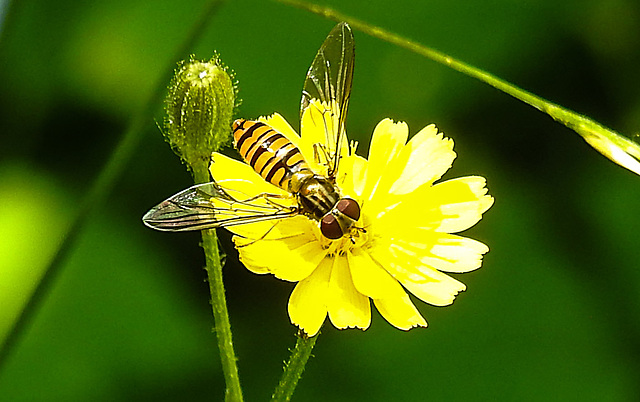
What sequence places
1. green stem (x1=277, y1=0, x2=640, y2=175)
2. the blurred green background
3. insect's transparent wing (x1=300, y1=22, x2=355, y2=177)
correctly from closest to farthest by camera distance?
green stem (x1=277, y1=0, x2=640, y2=175), insect's transparent wing (x1=300, y1=22, x2=355, y2=177), the blurred green background

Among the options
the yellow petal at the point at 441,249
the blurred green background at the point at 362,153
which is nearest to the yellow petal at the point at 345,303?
the yellow petal at the point at 441,249

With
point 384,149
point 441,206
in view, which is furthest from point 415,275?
point 384,149

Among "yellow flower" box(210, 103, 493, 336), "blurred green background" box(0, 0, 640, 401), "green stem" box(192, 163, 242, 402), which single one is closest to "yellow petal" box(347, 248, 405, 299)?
"yellow flower" box(210, 103, 493, 336)

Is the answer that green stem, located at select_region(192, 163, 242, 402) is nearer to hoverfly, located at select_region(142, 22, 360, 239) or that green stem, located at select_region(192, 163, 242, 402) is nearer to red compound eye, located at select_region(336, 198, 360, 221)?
hoverfly, located at select_region(142, 22, 360, 239)

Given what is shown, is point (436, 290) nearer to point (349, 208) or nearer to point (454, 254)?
point (454, 254)

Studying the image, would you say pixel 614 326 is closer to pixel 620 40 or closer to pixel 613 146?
pixel 620 40

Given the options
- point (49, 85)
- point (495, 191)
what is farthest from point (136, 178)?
point (495, 191)

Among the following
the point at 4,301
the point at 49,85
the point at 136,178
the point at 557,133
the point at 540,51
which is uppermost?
the point at 540,51
